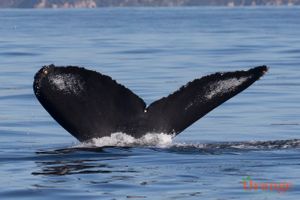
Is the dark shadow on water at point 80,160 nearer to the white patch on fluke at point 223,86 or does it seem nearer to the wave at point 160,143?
the wave at point 160,143

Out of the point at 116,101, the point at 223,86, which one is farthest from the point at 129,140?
the point at 223,86

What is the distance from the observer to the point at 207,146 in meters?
10.7

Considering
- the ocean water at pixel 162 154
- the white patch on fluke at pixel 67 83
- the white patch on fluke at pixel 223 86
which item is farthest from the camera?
the white patch on fluke at pixel 223 86

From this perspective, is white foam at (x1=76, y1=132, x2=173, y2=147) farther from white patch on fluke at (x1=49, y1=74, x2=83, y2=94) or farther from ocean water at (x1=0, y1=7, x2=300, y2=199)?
white patch on fluke at (x1=49, y1=74, x2=83, y2=94)

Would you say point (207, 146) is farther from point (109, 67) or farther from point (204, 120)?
point (109, 67)

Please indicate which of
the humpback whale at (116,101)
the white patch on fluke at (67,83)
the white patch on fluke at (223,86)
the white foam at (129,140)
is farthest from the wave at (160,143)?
the white patch on fluke at (67,83)

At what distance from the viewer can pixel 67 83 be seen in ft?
29.1

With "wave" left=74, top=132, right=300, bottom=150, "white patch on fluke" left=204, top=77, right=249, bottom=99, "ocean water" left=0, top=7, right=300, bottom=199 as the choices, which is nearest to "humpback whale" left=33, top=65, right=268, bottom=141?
"white patch on fluke" left=204, top=77, right=249, bottom=99

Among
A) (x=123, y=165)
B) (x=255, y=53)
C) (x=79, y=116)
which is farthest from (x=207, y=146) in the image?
(x=255, y=53)

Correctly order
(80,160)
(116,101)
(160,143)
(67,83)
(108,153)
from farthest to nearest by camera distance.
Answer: (108,153)
(160,143)
(80,160)
(116,101)
(67,83)

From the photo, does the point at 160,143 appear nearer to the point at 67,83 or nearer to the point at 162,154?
the point at 162,154

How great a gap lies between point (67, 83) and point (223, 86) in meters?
1.31

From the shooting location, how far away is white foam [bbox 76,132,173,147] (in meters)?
9.56

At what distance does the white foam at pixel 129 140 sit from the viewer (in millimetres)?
9562
